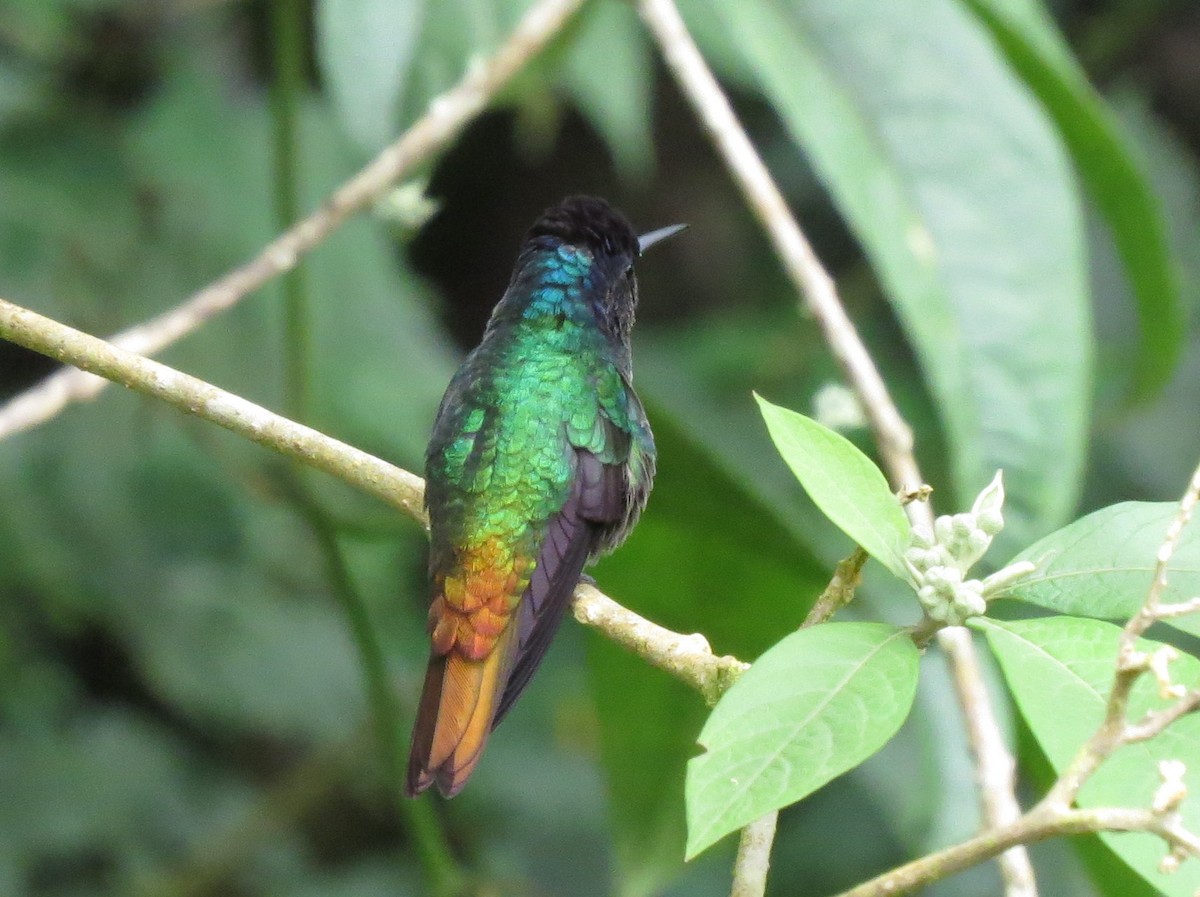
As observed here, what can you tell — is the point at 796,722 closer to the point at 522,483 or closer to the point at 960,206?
the point at 522,483

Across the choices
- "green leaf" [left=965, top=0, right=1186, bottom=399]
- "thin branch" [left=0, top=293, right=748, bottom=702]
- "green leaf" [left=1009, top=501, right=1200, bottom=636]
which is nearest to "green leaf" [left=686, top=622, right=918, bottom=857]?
"green leaf" [left=1009, top=501, right=1200, bottom=636]

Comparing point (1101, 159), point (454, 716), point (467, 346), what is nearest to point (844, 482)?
point (454, 716)

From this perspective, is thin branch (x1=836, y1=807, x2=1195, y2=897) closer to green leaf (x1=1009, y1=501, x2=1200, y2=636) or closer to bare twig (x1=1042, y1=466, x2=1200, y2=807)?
bare twig (x1=1042, y1=466, x2=1200, y2=807)

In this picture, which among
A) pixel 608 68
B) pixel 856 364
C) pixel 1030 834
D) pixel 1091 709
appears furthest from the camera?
pixel 608 68

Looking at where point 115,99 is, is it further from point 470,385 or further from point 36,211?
point 470,385

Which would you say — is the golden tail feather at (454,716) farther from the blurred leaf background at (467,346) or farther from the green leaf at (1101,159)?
the green leaf at (1101,159)

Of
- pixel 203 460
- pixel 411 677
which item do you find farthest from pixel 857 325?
pixel 203 460

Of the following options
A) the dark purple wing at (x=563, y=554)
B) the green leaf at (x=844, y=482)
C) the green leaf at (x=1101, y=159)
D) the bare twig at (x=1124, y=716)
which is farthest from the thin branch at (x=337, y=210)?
the bare twig at (x=1124, y=716)
